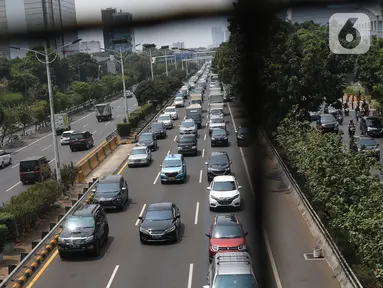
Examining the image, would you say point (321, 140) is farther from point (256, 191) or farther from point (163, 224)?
point (256, 191)

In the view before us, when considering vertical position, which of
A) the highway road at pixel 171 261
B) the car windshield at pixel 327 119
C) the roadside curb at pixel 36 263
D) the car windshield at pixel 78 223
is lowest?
the highway road at pixel 171 261

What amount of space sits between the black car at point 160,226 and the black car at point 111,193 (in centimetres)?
163

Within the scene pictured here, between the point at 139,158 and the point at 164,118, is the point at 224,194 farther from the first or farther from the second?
the point at 164,118

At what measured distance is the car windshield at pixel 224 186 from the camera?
843cm

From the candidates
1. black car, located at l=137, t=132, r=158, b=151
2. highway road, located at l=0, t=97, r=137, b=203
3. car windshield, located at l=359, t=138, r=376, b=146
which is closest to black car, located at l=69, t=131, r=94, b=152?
highway road, located at l=0, t=97, r=137, b=203

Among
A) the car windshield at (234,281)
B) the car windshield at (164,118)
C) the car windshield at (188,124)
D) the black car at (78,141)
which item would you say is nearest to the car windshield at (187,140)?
the car windshield at (188,124)

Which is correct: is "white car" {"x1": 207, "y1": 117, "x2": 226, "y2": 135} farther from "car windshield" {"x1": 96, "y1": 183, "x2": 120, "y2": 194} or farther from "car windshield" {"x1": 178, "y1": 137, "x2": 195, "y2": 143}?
"car windshield" {"x1": 96, "y1": 183, "x2": 120, "y2": 194}

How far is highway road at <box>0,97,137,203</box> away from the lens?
11.8 meters

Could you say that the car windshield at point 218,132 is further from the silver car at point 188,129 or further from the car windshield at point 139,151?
the car windshield at point 139,151

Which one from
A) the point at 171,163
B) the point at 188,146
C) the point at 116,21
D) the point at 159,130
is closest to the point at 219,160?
the point at 171,163

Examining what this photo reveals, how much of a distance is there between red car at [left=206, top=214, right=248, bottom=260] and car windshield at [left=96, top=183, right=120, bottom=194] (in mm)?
2952

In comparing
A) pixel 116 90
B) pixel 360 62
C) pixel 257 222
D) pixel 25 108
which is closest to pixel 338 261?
pixel 257 222

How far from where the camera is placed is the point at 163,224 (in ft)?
22.5

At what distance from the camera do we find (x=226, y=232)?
19.9 ft
